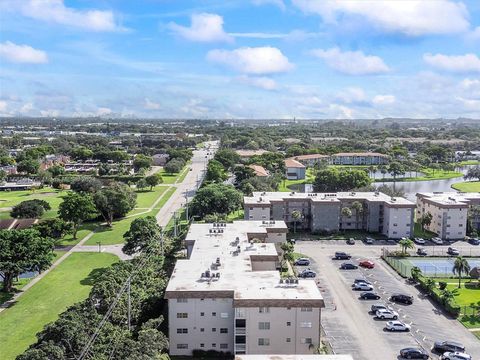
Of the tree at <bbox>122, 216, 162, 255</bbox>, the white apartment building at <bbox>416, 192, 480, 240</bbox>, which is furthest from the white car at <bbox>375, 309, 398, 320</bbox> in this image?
the white apartment building at <bbox>416, 192, 480, 240</bbox>

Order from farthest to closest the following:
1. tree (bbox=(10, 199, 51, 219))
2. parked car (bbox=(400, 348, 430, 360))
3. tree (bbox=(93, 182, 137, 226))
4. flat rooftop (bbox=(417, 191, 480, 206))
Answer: tree (bbox=(93, 182, 137, 226))
tree (bbox=(10, 199, 51, 219))
flat rooftop (bbox=(417, 191, 480, 206))
parked car (bbox=(400, 348, 430, 360))

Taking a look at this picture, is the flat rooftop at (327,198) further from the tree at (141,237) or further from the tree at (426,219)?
the tree at (141,237)

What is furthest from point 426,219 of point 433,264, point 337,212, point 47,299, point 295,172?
point 295,172

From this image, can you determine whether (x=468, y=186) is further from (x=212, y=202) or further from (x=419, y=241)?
(x=212, y=202)

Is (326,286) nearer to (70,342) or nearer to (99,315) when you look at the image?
(99,315)

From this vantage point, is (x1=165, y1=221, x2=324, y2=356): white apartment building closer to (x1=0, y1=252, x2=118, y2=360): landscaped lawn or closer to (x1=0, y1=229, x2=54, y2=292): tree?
(x1=0, y1=252, x2=118, y2=360): landscaped lawn
